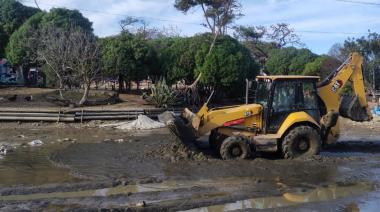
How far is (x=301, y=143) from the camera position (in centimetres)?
1485

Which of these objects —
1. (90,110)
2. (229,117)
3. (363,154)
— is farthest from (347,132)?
(90,110)

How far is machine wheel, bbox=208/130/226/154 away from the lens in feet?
49.6

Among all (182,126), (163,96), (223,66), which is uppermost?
(223,66)

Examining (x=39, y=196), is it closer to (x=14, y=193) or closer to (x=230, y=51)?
(x=14, y=193)

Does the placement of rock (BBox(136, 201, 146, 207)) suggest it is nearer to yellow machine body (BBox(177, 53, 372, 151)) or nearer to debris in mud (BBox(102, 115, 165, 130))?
yellow machine body (BBox(177, 53, 372, 151))

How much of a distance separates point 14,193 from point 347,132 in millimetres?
16236

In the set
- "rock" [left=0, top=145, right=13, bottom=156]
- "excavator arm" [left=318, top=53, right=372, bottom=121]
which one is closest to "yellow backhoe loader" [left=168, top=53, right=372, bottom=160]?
"excavator arm" [left=318, top=53, right=372, bottom=121]

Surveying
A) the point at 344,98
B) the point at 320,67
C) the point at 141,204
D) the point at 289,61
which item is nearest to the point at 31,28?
the point at 289,61

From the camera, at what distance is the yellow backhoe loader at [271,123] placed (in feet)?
48.0

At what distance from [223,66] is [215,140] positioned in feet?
60.9

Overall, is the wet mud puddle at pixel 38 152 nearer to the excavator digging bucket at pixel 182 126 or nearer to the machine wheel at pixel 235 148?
the excavator digging bucket at pixel 182 126

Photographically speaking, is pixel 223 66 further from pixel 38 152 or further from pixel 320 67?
pixel 38 152

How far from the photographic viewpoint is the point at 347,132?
23.2 meters

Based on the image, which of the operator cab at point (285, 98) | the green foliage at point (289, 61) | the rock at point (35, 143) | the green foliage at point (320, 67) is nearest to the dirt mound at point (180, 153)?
the operator cab at point (285, 98)
